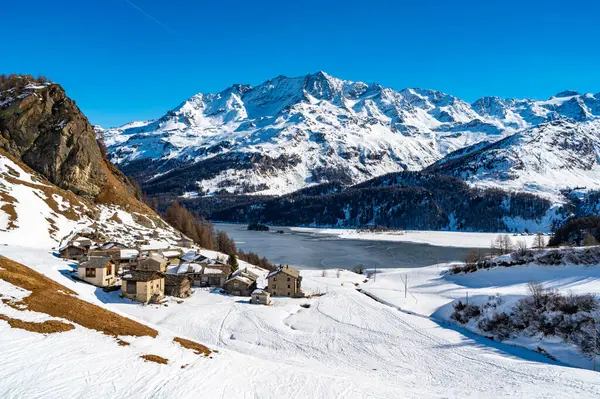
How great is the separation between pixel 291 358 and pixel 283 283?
95.6 feet

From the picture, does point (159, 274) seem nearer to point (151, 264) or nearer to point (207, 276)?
point (151, 264)

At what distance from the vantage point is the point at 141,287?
50.6 metres

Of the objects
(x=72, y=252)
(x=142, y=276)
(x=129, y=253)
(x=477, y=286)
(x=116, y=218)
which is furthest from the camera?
(x=116, y=218)

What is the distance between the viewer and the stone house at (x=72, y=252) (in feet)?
206

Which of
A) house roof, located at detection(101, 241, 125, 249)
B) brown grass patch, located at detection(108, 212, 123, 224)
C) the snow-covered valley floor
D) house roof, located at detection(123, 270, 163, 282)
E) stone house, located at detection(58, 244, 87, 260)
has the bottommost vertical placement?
the snow-covered valley floor

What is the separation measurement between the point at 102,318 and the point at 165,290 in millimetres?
25514

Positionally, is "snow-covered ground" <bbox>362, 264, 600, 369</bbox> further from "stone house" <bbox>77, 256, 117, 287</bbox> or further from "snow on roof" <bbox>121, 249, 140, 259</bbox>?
"stone house" <bbox>77, 256, 117, 287</bbox>

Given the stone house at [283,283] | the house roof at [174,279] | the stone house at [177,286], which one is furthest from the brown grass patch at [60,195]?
the stone house at [283,283]

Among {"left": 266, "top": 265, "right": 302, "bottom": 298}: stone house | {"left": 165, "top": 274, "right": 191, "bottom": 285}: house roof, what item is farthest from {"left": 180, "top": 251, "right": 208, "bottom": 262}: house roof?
{"left": 266, "top": 265, "right": 302, "bottom": 298}: stone house

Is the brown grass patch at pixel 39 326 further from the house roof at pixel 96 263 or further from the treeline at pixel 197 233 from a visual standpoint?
the treeline at pixel 197 233

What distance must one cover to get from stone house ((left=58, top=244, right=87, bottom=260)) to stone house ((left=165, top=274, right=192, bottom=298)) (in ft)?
53.5

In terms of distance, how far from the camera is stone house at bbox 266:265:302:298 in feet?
205

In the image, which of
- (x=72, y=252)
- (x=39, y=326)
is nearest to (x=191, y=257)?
(x=72, y=252)

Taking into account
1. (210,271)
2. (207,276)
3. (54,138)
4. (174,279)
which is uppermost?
(54,138)
